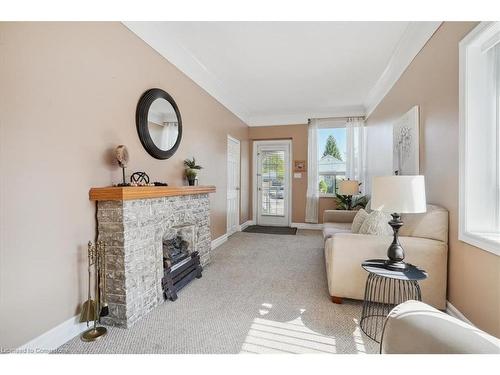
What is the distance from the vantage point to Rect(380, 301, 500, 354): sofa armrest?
2.49ft

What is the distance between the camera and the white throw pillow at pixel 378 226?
219cm

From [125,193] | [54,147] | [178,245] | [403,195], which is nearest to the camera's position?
[54,147]

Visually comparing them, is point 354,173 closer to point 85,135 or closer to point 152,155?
point 152,155

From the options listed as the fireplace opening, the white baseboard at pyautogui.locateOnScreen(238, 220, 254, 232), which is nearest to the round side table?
the fireplace opening

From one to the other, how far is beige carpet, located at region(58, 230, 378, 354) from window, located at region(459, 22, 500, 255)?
1.15 meters

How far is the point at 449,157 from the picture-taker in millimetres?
1920

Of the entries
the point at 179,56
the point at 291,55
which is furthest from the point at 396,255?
the point at 179,56

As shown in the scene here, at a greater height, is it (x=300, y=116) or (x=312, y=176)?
(x=300, y=116)

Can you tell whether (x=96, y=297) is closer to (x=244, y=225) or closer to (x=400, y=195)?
(x=400, y=195)

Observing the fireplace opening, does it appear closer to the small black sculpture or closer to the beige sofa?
the small black sculpture

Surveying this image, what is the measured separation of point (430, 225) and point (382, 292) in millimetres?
698

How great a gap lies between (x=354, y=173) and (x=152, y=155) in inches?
168

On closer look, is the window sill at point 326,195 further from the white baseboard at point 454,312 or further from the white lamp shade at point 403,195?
the white lamp shade at point 403,195

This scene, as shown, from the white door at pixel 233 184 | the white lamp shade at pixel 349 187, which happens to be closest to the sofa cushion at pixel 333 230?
the white lamp shade at pixel 349 187
